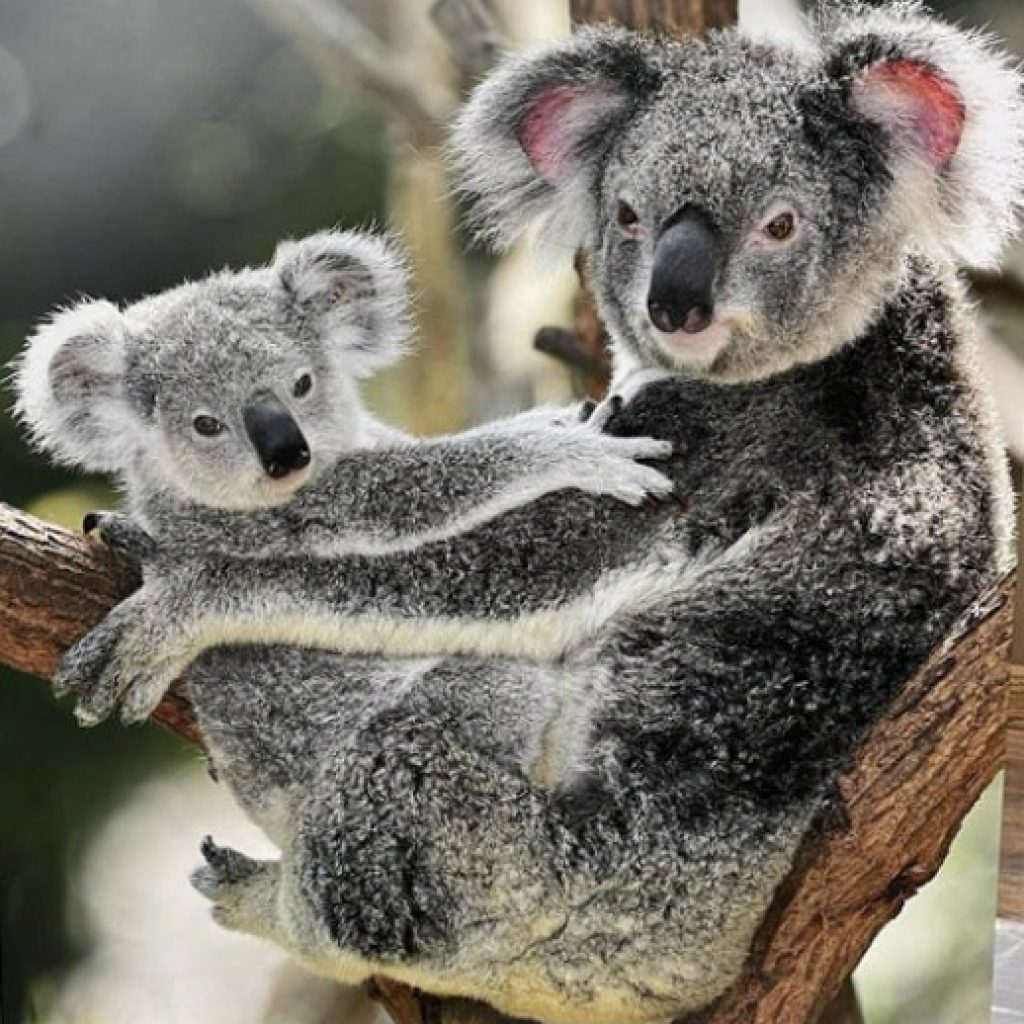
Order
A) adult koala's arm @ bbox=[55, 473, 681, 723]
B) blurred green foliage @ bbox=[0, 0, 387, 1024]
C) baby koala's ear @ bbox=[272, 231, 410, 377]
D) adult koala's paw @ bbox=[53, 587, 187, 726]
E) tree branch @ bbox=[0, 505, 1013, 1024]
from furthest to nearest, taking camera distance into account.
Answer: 1. blurred green foliage @ bbox=[0, 0, 387, 1024]
2. baby koala's ear @ bbox=[272, 231, 410, 377]
3. adult koala's paw @ bbox=[53, 587, 187, 726]
4. adult koala's arm @ bbox=[55, 473, 681, 723]
5. tree branch @ bbox=[0, 505, 1013, 1024]

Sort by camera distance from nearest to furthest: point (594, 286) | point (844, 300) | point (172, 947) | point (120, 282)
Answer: point (844, 300) < point (594, 286) < point (120, 282) < point (172, 947)

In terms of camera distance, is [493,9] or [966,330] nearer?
[966,330]

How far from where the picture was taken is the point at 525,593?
2.63 metres

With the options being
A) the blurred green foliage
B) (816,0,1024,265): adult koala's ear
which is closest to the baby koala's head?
the blurred green foliage

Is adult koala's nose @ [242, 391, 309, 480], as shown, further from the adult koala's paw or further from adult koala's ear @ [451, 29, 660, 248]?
adult koala's ear @ [451, 29, 660, 248]

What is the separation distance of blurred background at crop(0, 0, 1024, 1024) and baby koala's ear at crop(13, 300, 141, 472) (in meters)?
0.16

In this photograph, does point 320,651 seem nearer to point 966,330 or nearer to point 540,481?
point 540,481

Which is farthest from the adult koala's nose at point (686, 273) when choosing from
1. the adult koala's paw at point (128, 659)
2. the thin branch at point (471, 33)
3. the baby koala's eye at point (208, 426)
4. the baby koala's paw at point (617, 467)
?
the adult koala's paw at point (128, 659)

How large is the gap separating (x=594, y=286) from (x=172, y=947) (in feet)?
5.45

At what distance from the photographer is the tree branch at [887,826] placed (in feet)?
8.21

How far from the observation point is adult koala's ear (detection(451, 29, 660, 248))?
258cm

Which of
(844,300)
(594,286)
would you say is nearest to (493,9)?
(594,286)

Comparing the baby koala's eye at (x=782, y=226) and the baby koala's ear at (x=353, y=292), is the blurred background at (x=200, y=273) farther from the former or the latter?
the baby koala's eye at (x=782, y=226)

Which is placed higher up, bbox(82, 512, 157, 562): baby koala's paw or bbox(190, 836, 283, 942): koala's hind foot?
bbox(82, 512, 157, 562): baby koala's paw
